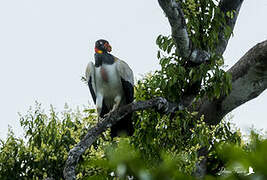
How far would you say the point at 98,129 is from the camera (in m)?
3.83

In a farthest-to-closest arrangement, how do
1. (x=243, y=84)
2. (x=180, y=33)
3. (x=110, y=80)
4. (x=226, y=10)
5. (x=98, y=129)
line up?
(x=243, y=84) → (x=226, y=10) → (x=110, y=80) → (x=180, y=33) → (x=98, y=129)

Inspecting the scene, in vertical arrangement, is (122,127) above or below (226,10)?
below

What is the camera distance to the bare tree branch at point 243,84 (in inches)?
250

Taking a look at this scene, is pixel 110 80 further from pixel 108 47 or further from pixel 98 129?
pixel 98 129

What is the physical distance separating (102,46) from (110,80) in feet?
1.55

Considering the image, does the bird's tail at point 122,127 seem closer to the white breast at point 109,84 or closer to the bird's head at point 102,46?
the white breast at point 109,84

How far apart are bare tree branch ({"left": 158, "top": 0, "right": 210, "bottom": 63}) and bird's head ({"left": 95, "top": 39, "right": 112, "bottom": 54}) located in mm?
914

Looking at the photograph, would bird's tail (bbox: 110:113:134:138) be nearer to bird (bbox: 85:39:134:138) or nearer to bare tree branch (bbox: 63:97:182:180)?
bird (bbox: 85:39:134:138)

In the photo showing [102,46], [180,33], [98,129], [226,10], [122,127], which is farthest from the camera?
[226,10]

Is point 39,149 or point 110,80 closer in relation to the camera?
point 110,80

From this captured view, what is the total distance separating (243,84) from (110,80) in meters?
2.20

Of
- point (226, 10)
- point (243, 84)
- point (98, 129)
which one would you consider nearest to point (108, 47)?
point (226, 10)

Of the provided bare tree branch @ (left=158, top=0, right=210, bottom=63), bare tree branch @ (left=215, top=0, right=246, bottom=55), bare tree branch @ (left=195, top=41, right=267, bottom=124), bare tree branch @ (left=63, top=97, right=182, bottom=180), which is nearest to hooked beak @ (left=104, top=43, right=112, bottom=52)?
bare tree branch @ (left=158, top=0, right=210, bottom=63)

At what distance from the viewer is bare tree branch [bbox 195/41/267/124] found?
635cm
